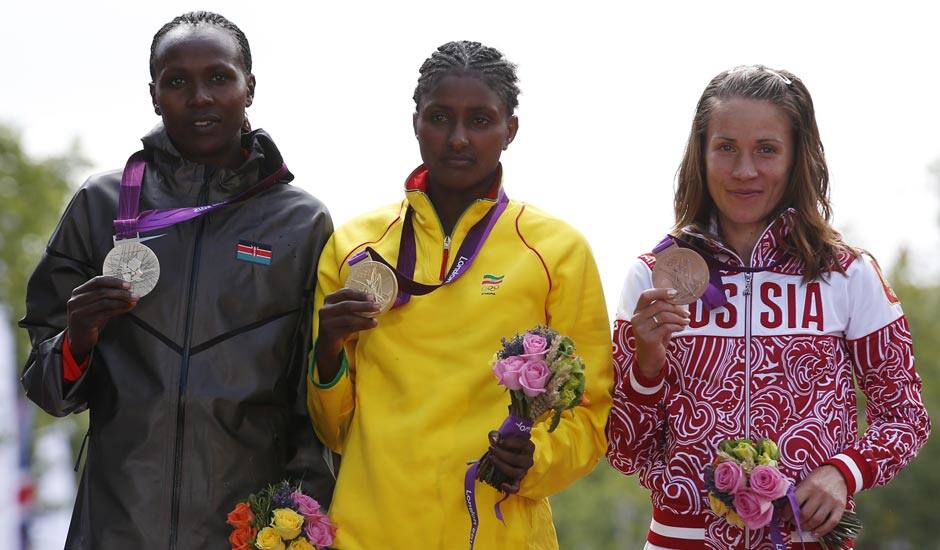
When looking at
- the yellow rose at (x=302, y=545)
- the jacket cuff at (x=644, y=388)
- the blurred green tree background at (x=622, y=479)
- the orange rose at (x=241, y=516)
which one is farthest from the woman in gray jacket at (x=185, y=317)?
the blurred green tree background at (x=622, y=479)

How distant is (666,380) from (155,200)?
2.29 metres

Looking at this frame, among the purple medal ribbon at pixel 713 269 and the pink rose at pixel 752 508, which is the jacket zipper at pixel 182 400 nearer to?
the purple medal ribbon at pixel 713 269

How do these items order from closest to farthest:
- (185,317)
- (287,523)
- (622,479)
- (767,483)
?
(767,483)
(287,523)
(185,317)
(622,479)

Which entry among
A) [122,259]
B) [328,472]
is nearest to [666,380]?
[328,472]

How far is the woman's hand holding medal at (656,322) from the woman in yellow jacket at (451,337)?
0.64ft

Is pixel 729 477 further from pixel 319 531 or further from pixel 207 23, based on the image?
pixel 207 23

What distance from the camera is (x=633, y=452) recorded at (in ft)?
16.9

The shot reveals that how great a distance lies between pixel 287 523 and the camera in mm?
4672

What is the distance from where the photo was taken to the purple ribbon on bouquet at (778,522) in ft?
15.2

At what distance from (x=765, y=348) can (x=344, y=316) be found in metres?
1.70

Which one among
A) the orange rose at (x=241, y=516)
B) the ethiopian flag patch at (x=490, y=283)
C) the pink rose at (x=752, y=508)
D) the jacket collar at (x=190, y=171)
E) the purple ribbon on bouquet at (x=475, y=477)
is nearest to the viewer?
the purple ribbon on bouquet at (x=475, y=477)

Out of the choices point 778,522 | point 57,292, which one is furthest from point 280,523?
point 778,522

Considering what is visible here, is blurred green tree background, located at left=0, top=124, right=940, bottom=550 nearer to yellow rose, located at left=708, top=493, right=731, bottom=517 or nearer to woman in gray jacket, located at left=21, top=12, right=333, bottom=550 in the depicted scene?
yellow rose, located at left=708, top=493, right=731, bottom=517

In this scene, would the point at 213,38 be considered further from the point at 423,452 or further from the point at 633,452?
the point at 633,452
